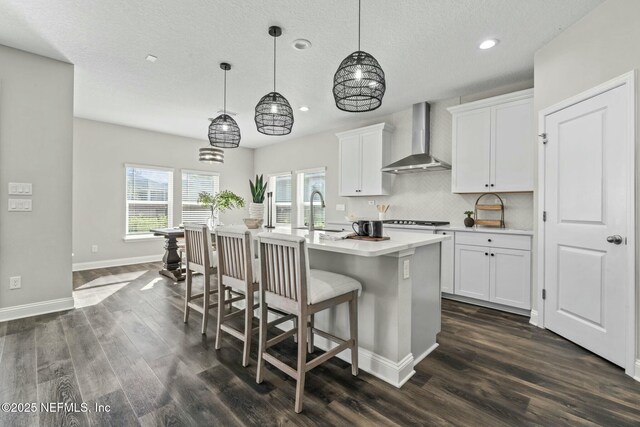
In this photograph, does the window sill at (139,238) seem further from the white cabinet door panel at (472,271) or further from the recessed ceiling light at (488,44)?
the recessed ceiling light at (488,44)

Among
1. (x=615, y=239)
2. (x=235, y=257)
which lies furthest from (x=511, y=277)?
(x=235, y=257)

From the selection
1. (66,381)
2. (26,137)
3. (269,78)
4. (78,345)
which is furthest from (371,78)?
(26,137)

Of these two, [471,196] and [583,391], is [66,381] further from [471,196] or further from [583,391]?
[471,196]

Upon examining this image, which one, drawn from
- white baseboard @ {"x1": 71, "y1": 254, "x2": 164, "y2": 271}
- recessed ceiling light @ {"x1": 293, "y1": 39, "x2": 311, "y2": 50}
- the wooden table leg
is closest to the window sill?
white baseboard @ {"x1": 71, "y1": 254, "x2": 164, "y2": 271}

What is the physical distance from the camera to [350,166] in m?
5.11

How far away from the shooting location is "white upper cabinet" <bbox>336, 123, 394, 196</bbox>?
15.5 feet

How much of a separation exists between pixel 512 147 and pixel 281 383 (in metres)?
3.47

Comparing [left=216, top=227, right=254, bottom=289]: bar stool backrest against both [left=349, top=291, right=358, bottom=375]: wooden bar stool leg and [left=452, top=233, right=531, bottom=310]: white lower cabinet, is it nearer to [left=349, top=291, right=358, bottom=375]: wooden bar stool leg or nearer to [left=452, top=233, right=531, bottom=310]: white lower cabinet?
[left=349, top=291, right=358, bottom=375]: wooden bar stool leg

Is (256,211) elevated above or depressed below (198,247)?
above

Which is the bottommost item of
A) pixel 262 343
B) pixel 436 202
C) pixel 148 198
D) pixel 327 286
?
pixel 262 343

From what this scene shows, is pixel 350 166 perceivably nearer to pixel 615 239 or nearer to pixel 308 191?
pixel 308 191

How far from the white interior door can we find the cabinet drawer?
0.32 m

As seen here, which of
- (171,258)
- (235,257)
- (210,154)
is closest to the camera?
(235,257)

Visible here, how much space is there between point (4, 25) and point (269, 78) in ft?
7.90
